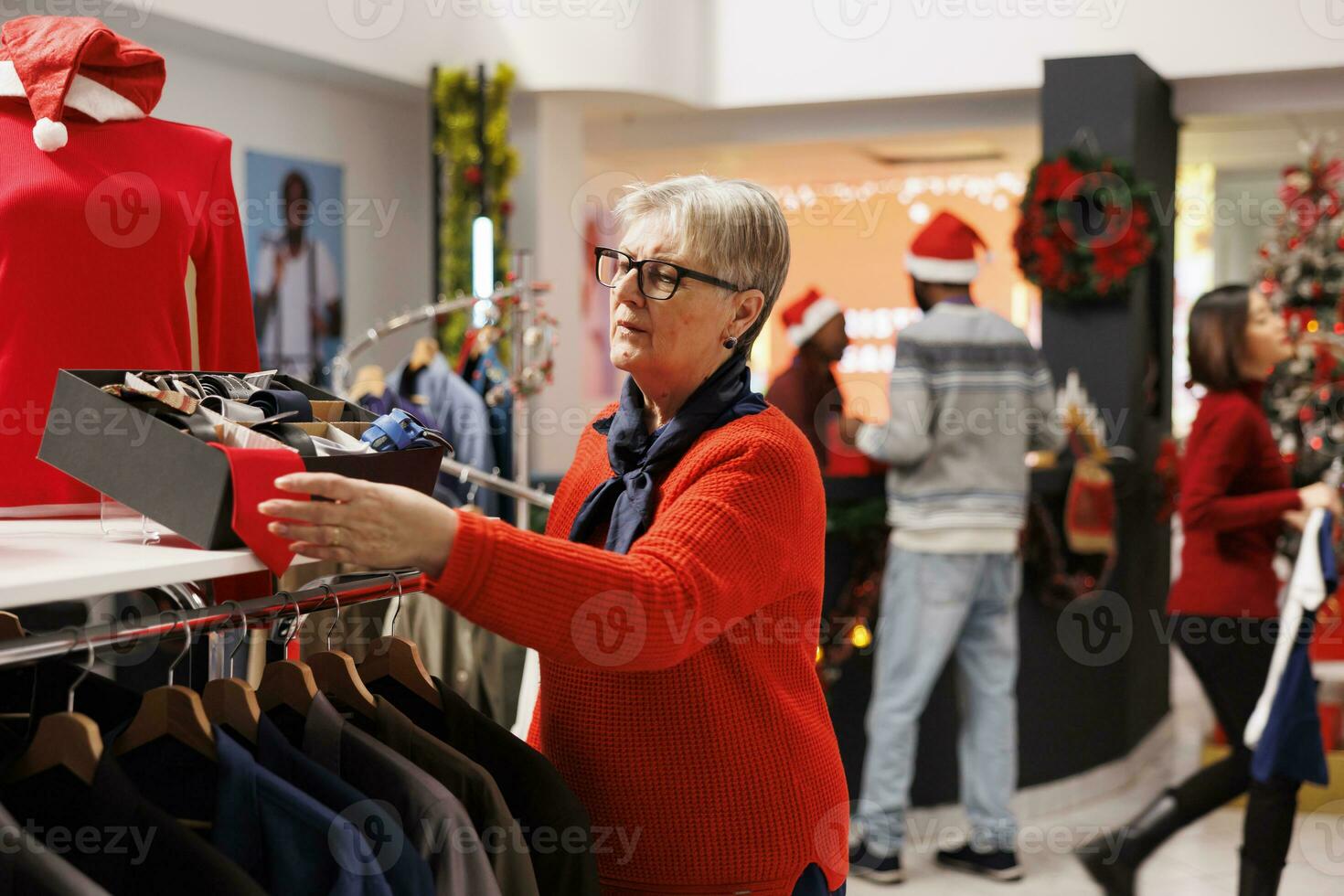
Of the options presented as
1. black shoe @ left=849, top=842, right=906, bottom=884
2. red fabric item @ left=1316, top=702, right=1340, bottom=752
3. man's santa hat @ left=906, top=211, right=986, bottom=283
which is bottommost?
black shoe @ left=849, top=842, right=906, bottom=884

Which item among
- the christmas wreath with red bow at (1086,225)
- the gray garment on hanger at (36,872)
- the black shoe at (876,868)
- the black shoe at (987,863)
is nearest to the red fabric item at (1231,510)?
the black shoe at (987,863)

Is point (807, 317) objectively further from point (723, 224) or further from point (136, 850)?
point (136, 850)

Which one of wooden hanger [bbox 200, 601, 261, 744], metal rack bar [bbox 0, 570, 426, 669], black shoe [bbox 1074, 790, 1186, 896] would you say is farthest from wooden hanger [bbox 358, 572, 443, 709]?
black shoe [bbox 1074, 790, 1186, 896]

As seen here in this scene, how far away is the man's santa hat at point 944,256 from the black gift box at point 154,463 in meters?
2.95

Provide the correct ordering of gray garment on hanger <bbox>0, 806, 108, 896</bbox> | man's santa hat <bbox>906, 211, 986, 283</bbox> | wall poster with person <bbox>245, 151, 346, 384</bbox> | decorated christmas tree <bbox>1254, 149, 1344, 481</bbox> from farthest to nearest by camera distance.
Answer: decorated christmas tree <bbox>1254, 149, 1344, 481</bbox>
wall poster with person <bbox>245, 151, 346, 384</bbox>
man's santa hat <bbox>906, 211, 986, 283</bbox>
gray garment on hanger <bbox>0, 806, 108, 896</bbox>

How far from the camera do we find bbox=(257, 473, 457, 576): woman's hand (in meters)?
1.20

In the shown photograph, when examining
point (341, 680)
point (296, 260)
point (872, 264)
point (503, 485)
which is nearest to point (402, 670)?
point (341, 680)

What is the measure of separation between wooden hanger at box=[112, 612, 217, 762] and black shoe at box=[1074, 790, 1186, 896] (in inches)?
105

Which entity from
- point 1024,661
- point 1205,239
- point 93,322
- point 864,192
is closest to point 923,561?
point 1024,661

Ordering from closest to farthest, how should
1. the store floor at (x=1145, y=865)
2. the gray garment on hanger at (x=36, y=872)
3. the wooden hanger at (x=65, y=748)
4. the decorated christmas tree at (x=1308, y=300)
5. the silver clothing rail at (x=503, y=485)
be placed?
the gray garment on hanger at (x=36, y=872) < the wooden hanger at (x=65, y=748) < the silver clothing rail at (x=503, y=485) < the store floor at (x=1145, y=865) < the decorated christmas tree at (x=1308, y=300)

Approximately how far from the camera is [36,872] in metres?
1.12

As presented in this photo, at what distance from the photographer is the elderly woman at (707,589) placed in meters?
1.49

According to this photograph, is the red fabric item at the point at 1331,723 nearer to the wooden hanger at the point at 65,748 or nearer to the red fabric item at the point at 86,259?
the red fabric item at the point at 86,259

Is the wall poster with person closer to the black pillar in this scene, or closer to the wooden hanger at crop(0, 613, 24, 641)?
the black pillar
